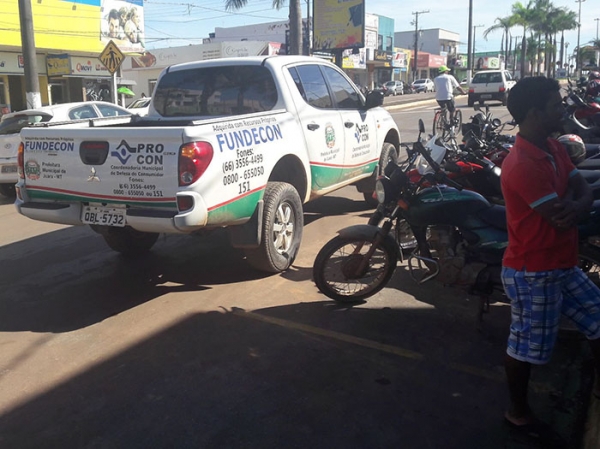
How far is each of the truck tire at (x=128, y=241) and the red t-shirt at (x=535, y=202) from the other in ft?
14.0

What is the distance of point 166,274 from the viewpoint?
587 centimetres

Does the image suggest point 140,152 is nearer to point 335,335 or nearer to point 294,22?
point 335,335

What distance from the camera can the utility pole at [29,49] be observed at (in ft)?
45.2

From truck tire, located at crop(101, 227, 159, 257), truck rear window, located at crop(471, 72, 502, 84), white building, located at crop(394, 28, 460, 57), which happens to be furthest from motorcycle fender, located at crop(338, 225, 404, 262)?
white building, located at crop(394, 28, 460, 57)

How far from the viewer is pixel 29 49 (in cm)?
1400

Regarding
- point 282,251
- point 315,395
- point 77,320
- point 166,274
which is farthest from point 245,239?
point 315,395

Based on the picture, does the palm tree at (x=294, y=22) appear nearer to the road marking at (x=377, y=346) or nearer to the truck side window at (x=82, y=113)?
the truck side window at (x=82, y=113)

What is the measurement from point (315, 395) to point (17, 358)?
83.7 inches

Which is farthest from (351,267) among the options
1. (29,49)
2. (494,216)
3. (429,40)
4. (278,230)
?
(429,40)

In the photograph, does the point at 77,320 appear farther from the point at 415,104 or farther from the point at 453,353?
the point at 415,104

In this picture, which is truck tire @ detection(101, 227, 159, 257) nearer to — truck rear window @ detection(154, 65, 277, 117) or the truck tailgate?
the truck tailgate

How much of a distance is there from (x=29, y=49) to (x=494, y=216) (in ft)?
42.8

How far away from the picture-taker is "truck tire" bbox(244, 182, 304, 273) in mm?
5414

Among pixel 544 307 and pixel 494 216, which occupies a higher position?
pixel 494 216
